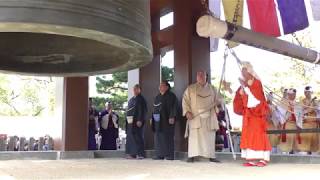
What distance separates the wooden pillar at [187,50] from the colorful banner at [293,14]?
57.6 inches

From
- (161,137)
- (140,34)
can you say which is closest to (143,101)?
(161,137)

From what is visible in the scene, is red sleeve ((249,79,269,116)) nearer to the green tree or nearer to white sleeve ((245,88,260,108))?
white sleeve ((245,88,260,108))

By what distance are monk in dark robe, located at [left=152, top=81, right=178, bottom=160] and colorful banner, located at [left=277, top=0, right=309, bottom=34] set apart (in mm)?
2411

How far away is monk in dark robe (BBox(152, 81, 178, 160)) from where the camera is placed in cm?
738

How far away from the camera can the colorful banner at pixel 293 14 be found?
25.8 ft

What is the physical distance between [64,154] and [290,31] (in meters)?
4.54

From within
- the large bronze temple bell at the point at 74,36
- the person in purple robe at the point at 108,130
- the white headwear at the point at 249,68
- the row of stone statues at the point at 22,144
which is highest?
the white headwear at the point at 249,68

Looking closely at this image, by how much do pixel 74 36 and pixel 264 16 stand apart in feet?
19.9

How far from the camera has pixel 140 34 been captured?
2.69 m

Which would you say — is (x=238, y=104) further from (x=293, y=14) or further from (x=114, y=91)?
(x=114, y=91)

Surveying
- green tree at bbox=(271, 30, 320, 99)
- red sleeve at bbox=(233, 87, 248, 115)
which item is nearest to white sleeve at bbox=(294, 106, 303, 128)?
red sleeve at bbox=(233, 87, 248, 115)

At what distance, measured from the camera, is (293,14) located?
789 cm

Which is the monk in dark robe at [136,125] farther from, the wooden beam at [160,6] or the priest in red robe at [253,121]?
the priest in red robe at [253,121]

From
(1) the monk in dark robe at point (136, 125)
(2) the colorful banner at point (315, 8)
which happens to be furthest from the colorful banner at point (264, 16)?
(1) the monk in dark robe at point (136, 125)
